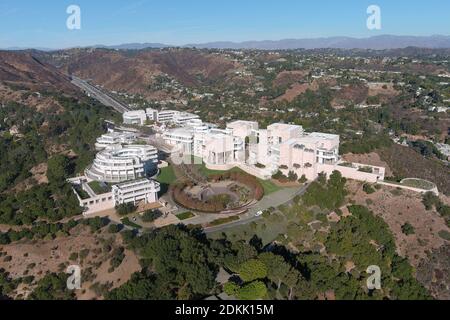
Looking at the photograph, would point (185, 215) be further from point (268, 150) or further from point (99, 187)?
point (268, 150)

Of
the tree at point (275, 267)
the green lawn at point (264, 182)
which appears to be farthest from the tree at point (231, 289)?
the green lawn at point (264, 182)

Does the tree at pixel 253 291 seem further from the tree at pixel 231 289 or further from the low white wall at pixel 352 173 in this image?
the low white wall at pixel 352 173

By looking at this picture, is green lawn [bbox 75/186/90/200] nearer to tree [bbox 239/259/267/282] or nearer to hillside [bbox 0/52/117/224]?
hillside [bbox 0/52/117/224]

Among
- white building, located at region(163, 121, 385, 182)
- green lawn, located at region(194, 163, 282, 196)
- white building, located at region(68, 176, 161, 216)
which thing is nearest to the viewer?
white building, located at region(68, 176, 161, 216)

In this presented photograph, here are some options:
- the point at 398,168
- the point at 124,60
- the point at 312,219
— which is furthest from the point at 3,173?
the point at 124,60

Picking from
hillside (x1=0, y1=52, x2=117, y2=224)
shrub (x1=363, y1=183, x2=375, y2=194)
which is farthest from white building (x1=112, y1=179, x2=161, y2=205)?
shrub (x1=363, y1=183, x2=375, y2=194)

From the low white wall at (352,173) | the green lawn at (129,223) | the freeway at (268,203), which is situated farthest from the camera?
the low white wall at (352,173)
